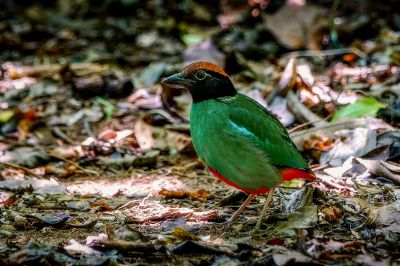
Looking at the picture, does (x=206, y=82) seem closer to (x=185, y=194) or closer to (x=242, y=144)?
(x=242, y=144)

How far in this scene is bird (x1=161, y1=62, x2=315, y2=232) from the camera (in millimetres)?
4160

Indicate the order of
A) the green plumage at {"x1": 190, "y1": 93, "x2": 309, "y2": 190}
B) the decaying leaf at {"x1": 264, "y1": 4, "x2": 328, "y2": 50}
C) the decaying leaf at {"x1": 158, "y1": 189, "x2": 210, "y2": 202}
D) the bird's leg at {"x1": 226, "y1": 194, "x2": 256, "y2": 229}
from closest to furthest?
1. the green plumage at {"x1": 190, "y1": 93, "x2": 309, "y2": 190}
2. the bird's leg at {"x1": 226, "y1": 194, "x2": 256, "y2": 229}
3. the decaying leaf at {"x1": 158, "y1": 189, "x2": 210, "y2": 202}
4. the decaying leaf at {"x1": 264, "y1": 4, "x2": 328, "y2": 50}

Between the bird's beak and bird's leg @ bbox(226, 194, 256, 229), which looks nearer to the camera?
bird's leg @ bbox(226, 194, 256, 229)

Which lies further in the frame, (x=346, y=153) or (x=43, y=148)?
(x=43, y=148)

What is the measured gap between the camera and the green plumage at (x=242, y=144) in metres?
4.16

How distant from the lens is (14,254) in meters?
→ 3.46

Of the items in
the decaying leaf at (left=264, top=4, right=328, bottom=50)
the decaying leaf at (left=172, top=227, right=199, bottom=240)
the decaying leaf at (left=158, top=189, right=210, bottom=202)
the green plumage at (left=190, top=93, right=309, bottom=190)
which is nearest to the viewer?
the decaying leaf at (left=172, top=227, right=199, bottom=240)

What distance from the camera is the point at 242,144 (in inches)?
164

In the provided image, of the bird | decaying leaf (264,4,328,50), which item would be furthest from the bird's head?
decaying leaf (264,4,328,50)

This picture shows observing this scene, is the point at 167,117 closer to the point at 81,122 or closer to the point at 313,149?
the point at 81,122

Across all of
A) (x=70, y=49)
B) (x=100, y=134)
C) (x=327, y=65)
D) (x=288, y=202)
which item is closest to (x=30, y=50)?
(x=70, y=49)

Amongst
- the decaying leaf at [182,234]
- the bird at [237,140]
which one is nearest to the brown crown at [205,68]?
the bird at [237,140]

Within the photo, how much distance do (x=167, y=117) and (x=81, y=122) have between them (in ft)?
3.42

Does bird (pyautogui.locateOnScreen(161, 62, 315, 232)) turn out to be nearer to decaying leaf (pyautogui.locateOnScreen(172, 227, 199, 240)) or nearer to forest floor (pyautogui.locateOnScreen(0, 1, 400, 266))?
forest floor (pyautogui.locateOnScreen(0, 1, 400, 266))
